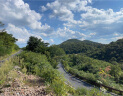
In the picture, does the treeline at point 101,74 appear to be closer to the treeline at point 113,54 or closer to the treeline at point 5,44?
the treeline at point 5,44

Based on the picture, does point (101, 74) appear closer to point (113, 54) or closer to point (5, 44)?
point (5, 44)

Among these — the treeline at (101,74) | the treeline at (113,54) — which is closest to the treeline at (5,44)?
the treeline at (101,74)

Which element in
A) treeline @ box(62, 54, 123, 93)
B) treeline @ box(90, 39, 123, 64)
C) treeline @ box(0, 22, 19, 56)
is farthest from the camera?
→ treeline @ box(90, 39, 123, 64)

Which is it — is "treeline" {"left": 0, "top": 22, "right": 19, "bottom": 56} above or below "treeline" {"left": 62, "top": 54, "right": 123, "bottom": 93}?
above

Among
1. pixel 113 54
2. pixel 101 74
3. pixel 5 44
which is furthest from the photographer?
pixel 113 54

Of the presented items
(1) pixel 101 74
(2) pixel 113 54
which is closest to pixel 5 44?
(1) pixel 101 74

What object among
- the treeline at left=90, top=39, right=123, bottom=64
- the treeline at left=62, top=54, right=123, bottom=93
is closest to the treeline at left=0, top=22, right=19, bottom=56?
the treeline at left=62, top=54, right=123, bottom=93

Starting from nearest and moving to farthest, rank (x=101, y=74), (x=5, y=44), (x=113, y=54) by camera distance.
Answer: (x=101, y=74) → (x=5, y=44) → (x=113, y=54)

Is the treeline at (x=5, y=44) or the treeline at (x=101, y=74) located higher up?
the treeline at (x=5, y=44)

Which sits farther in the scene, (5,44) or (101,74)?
(5,44)

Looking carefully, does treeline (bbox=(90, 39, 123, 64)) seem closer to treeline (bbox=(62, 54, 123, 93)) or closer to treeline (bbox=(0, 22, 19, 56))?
treeline (bbox=(62, 54, 123, 93))

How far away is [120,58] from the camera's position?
5050 centimetres

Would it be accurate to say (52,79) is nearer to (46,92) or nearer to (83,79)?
(46,92)

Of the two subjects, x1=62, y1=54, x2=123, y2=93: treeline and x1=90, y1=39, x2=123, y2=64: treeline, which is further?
x1=90, y1=39, x2=123, y2=64: treeline
